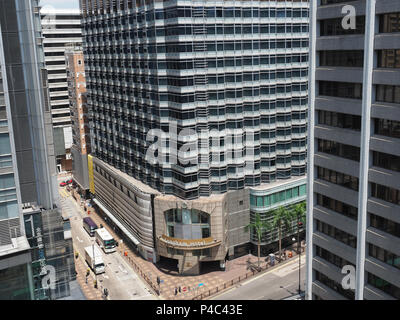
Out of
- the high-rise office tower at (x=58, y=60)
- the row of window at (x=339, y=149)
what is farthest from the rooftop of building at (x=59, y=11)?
the row of window at (x=339, y=149)

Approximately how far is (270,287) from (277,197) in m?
15.5

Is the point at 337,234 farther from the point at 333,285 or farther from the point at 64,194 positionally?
the point at 64,194

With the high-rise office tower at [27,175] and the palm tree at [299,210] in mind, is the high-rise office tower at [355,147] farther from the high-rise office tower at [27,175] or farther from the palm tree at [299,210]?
the high-rise office tower at [27,175]

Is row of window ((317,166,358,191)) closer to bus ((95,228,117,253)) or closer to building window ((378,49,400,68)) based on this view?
building window ((378,49,400,68))

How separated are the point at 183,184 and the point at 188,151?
521 cm

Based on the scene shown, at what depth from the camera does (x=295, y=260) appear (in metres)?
72.6

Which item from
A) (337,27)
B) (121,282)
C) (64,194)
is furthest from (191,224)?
(64,194)

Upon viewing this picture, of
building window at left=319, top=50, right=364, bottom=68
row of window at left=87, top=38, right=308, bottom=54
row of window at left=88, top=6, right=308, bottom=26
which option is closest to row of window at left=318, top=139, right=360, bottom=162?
building window at left=319, top=50, right=364, bottom=68

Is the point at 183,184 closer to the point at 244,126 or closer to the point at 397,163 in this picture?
the point at 244,126

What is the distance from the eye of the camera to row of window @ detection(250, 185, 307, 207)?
234 feet

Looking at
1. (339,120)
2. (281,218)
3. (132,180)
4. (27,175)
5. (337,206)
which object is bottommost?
(281,218)

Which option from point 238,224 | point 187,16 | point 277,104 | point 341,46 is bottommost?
point 238,224

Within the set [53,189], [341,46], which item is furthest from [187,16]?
[53,189]

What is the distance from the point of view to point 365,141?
3866 centimetres
